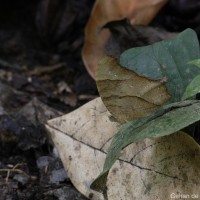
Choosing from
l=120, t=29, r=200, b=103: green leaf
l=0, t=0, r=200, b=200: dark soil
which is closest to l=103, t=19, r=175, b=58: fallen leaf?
l=0, t=0, r=200, b=200: dark soil

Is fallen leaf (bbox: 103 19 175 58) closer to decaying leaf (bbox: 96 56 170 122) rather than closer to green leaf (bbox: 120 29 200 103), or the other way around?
green leaf (bbox: 120 29 200 103)

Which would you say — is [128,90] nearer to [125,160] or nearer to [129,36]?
[125,160]

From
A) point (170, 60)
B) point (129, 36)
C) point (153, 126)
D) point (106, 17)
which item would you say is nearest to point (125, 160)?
point (153, 126)

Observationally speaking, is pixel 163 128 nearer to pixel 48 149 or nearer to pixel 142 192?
pixel 142 192

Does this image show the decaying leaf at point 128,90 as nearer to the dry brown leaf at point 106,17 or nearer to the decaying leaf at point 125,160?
the decaying leaf at point 125,160

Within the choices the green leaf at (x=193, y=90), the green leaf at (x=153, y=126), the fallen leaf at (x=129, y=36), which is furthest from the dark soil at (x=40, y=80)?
the green leaf at (x=193, y=90)

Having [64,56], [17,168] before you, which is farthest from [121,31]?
[17,168]
